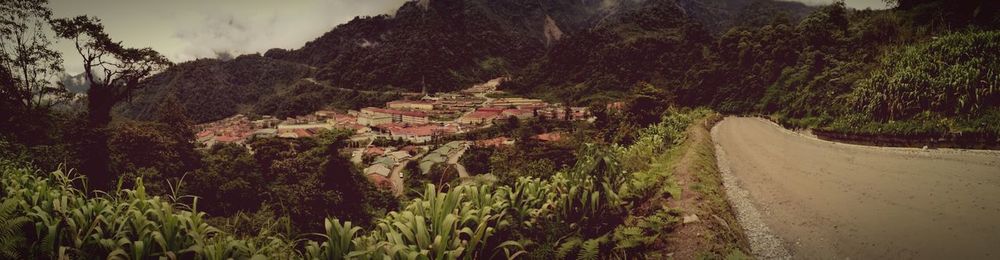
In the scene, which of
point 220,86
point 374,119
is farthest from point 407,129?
point 220,86

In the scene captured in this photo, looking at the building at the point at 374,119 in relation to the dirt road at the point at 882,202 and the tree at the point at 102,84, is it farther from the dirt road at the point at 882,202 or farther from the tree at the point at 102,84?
the dirt road at the point at 882,202

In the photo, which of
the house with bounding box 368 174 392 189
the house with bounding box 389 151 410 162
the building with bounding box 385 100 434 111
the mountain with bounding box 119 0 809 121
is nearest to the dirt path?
the house with bounding box 368 174 392 189

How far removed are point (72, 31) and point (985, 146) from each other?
74.6 feet

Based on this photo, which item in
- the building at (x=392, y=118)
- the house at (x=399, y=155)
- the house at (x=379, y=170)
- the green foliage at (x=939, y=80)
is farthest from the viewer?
the building at (x=392, y=118)

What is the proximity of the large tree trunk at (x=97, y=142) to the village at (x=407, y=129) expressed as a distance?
15830mm

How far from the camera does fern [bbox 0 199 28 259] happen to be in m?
2.61

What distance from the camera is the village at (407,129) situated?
38.9 metres

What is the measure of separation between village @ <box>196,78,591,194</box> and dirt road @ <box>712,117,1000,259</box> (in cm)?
2009

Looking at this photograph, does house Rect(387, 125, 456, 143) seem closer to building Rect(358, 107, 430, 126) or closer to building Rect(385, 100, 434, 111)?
building Rect(358, 107, 430, 126)

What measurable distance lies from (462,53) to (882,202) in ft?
435

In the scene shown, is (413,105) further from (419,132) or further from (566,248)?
(566,248)

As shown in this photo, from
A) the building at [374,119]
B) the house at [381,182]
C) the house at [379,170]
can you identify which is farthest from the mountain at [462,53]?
the house at [381,182]

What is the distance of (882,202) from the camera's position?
250 inches

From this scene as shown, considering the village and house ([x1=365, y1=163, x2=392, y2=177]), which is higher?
the village
